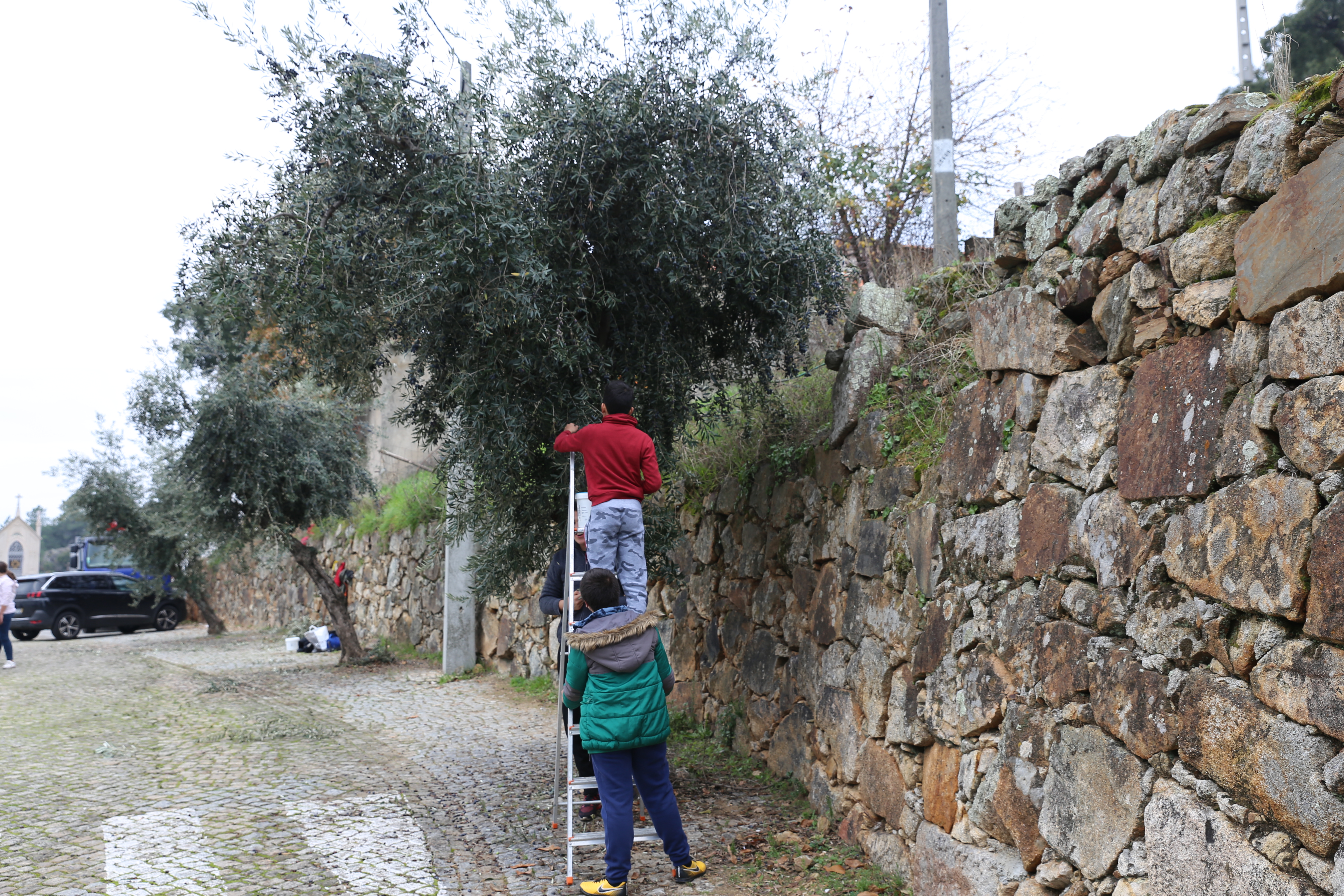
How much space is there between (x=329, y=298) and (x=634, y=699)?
3.07m

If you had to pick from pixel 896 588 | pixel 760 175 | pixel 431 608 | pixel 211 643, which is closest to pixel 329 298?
pixel 760 175

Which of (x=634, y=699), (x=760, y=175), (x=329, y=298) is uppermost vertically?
(x=760, y=175)

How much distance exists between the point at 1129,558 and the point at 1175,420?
51cm

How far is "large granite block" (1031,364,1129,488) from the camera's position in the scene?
3.50 meters

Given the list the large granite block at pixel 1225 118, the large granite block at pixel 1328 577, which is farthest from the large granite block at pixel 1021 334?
the large granite block at pixel 1328 577

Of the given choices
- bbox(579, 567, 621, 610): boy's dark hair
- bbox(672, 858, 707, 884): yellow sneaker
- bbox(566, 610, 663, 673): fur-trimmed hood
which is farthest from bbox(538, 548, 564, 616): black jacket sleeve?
bbox(672, 858, 707, 884): yellow sneaker

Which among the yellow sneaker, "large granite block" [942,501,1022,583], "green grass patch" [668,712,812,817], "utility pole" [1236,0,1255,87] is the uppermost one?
"utility pole" [1236,0,1255,87]

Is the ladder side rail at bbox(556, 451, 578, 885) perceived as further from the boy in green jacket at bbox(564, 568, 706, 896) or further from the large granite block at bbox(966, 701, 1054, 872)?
the large granite block at bbox(966, 701, 1054, 872)

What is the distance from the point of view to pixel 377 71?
5.59 m

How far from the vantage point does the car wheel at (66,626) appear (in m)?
22.3

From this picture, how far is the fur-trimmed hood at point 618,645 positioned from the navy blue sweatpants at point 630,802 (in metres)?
0.42

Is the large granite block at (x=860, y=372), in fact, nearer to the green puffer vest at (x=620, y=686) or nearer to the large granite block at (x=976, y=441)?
the large granite block at (x=976, y=441)

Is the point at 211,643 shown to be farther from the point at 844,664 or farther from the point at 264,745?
the point at 844,664

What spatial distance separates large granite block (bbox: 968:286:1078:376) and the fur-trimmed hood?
2.11m
